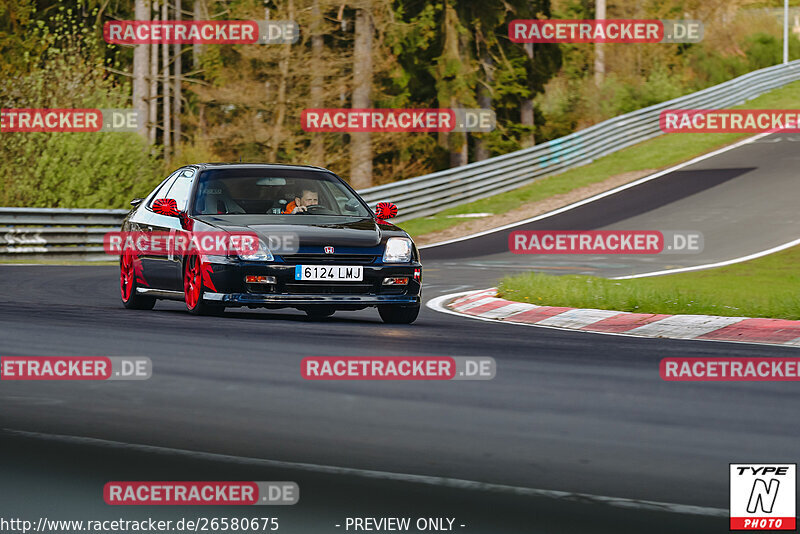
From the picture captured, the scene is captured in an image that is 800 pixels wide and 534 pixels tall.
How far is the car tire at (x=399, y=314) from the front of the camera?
12.2 meters

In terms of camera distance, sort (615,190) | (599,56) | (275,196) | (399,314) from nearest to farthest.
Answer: (399,314)
(275,196)
(615,190)
(599,56)

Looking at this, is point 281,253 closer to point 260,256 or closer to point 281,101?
point 260,256

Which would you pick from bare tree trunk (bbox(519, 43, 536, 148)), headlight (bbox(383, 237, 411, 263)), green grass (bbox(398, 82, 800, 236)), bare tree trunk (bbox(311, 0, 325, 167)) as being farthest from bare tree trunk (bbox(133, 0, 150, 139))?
headlight (bbox(383, 237, 411, 263))

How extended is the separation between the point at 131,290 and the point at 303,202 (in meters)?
2.16

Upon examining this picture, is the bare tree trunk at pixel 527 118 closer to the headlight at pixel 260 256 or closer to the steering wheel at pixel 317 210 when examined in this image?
the steering wheel at pixel 317 210

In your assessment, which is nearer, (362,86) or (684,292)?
(684,292)

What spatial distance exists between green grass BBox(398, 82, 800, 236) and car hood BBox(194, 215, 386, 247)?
17536mm

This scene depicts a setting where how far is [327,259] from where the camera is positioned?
11414 mm

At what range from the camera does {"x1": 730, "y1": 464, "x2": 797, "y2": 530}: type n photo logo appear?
16.4 ft

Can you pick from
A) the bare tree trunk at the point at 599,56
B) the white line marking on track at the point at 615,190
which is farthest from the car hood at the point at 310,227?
the bare tree trunk at the point at 599,56

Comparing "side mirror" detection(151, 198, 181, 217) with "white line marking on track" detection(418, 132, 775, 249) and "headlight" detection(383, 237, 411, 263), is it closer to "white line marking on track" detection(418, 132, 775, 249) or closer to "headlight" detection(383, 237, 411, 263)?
"headlight" detection(383, 237, 411, 263)

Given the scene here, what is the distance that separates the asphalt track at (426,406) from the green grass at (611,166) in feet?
61.6

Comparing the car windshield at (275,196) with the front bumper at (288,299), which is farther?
the car windshield at (275,196)

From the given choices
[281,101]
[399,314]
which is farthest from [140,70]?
[399,314]
